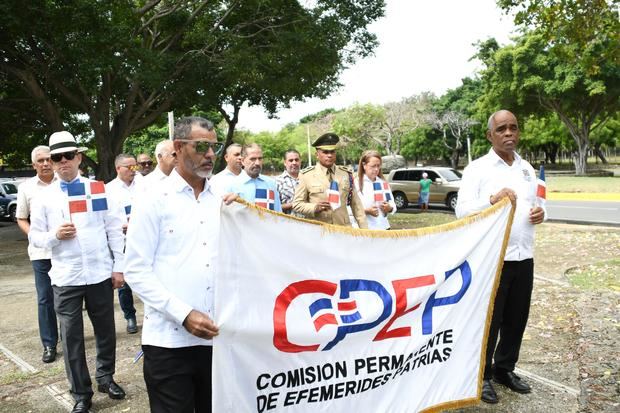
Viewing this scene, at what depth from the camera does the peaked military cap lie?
5043mm

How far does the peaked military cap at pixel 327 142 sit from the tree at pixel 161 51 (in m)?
9.39

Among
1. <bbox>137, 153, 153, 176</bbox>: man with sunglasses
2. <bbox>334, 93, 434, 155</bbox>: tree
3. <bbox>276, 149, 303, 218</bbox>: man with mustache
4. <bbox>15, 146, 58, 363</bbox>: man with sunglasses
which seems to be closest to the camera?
<bbox>15, 146, 58, 363</bbox>: man with sunglasses

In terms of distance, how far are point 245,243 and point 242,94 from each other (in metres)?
20.6

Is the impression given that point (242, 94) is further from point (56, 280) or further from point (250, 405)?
point (250, 405)

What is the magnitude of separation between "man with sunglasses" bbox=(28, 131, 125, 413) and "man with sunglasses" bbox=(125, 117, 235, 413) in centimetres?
166

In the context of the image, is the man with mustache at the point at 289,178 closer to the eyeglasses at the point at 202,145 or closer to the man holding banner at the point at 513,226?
the man holding banner at the point at 513,226

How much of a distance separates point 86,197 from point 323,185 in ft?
6.95

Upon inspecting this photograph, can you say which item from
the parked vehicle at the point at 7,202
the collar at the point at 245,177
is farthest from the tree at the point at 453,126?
the collar at the point at 245,177

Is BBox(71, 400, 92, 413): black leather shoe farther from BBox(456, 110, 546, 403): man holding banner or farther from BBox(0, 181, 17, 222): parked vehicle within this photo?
BBox(0, 181, 17, 222): parked vehicle

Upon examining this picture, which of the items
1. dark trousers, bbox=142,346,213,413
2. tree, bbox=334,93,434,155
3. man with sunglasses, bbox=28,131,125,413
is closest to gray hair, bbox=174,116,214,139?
dark trousers, bbox=142,346,213,413

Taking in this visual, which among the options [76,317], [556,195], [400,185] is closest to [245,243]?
[76,317]

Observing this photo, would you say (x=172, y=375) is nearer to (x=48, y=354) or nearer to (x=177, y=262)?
(x=177, y=262)

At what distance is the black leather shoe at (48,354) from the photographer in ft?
16.7

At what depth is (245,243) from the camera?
8.54ft
